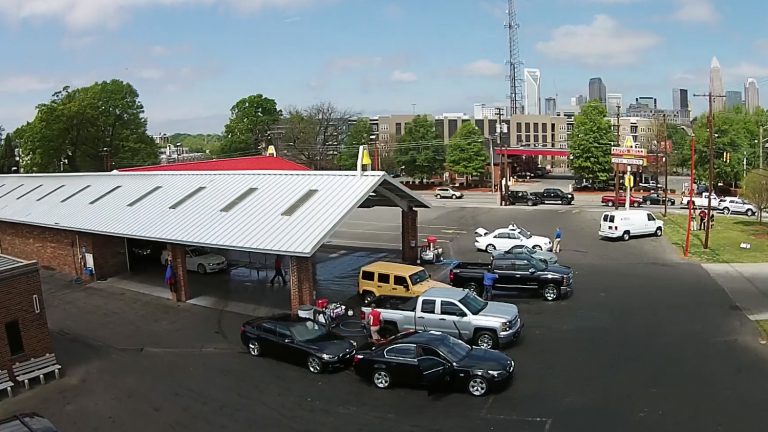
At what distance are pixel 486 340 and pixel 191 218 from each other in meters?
12.8

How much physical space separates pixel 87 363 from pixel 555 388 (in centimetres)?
1287

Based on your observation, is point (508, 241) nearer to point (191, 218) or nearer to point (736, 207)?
point (191, 218)

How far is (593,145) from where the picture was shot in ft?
238

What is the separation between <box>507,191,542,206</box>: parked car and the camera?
57969 mm

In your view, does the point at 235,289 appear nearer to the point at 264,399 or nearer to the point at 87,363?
the point at 87,363

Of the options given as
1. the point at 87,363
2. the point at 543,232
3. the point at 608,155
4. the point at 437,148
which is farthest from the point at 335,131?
the point at 87,363

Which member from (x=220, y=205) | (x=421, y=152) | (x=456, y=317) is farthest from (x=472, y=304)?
(x=421, y=152)

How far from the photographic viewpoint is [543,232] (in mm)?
40312

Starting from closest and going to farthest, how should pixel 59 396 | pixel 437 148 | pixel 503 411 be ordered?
1. pixel 503 411
2. pixel 59 396
3. pixel 437 148

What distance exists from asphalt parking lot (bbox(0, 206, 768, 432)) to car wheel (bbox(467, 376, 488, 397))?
277 mm

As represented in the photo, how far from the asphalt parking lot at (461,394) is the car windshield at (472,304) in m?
1.45

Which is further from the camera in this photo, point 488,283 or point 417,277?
point 488,283

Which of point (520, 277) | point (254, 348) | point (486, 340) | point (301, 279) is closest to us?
point (486, 340)

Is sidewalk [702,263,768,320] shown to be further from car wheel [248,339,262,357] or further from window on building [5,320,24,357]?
window on building [5,320,24,357]
